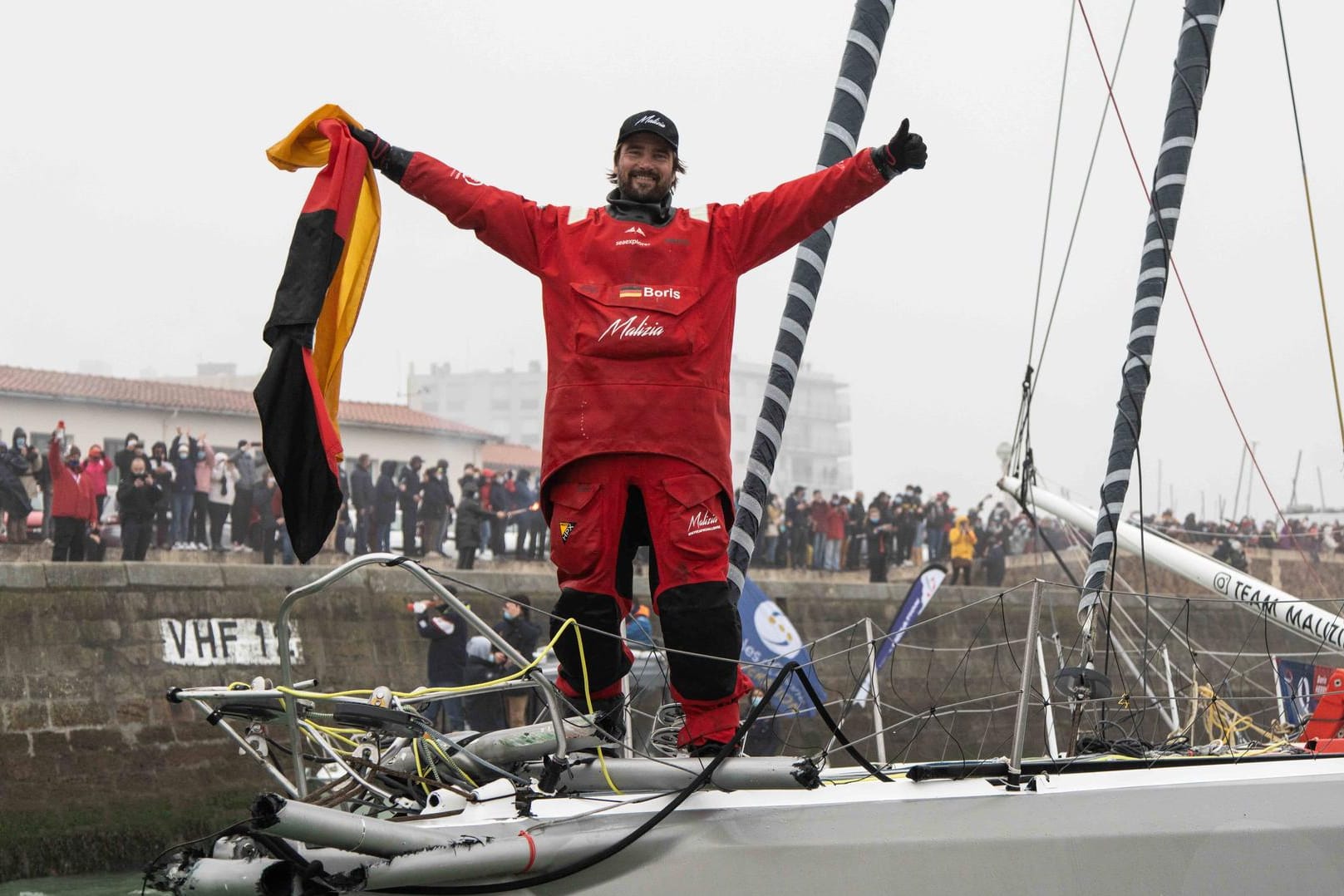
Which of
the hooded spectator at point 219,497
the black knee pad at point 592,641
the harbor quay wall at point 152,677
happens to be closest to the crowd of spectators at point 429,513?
the harbor quay wall at point 152,677

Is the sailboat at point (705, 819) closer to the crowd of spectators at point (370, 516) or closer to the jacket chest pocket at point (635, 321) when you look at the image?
the jacket chest pocket at point (635, 321)

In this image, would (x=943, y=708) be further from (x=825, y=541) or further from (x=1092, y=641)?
(x=825, y=541)

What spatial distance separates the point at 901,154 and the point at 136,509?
11965 mm

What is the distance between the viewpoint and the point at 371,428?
93.5 feet

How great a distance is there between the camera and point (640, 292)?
3.70 m

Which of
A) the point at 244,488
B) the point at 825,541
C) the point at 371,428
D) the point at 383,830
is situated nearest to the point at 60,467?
the point at 244,488

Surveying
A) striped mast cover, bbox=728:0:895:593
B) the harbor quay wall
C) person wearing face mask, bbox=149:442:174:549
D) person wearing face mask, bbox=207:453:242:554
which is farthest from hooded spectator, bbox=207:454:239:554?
striped mast cover, bbox=728:0:895:593

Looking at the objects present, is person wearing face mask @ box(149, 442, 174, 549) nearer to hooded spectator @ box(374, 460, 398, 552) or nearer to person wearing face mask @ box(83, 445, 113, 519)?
person wearing face mask @ box(83, 445, 113, 519)

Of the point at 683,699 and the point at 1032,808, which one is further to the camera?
the point at 683,699

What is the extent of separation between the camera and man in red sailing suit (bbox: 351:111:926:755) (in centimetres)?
359

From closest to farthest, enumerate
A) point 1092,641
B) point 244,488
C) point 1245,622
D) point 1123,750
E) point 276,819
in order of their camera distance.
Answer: point 276,819 → point 1123,750 → point 1092,641 → point 244,488 → point 1245,622

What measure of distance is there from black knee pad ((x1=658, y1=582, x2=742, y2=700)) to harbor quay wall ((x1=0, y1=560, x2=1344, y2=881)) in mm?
6031

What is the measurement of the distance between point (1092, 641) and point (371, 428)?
79.1 feet

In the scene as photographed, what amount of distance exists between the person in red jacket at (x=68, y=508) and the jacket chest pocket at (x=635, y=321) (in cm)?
1115
